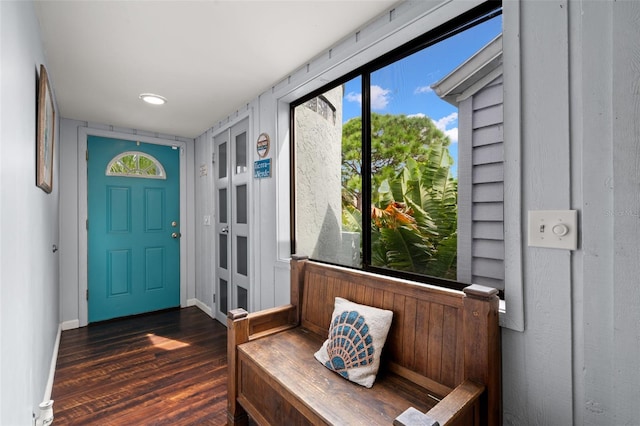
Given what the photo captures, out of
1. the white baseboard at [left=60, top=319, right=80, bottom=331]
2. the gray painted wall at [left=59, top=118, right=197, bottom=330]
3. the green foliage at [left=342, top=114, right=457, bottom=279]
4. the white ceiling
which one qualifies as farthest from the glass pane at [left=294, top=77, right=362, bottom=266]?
the white baseboard at [left=60, top=319, right=80, bottom=331]

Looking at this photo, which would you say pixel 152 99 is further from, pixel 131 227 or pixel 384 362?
pixel 384 362

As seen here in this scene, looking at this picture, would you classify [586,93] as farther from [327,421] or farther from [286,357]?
[286,357]

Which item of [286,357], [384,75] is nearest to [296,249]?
[286,357]

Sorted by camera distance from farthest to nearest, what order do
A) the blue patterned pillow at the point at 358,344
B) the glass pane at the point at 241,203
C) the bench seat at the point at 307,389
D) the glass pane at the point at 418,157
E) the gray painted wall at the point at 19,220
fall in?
1. the glass pane at the point at 241,203
2. the glass pane at the point at 418,157
3. the blue patterned pillow at the point at 358,344
4. the bench seat at the point at 307,389
5. the gray painted wall at the point at 19,220

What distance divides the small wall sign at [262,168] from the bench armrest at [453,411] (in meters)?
1.96

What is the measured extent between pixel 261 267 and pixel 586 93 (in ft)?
7.56

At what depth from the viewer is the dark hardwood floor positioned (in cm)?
189

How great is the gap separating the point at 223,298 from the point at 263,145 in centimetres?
186

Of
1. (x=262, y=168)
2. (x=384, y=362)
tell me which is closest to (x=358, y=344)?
(x=384, y=362)

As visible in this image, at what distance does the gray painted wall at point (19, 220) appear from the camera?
993mm

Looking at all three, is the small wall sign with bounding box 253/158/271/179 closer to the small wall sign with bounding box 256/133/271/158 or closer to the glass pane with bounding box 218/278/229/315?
the small wall sign with bounding box 256/133/271/158

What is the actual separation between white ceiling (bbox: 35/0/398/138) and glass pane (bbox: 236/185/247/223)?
0.82 meters

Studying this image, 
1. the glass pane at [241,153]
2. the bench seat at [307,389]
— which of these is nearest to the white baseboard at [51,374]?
the bench seat at [307,389]

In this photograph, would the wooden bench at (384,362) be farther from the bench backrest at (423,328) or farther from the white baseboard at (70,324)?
the white baseboard at (70,324)
